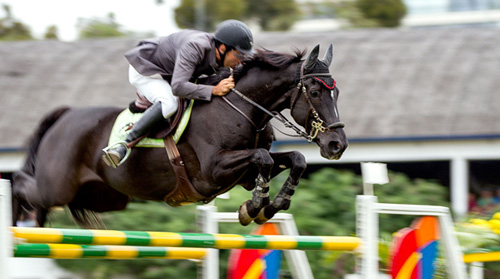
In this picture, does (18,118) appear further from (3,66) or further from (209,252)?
(209,252)

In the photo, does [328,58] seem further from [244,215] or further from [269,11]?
[269,11]

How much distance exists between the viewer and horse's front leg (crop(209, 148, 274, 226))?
4422mm

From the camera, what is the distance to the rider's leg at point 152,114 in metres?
4.84

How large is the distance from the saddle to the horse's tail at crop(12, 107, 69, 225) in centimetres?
119

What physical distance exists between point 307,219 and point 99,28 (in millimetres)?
22523

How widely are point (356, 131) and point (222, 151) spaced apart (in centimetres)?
737

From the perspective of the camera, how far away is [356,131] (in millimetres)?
11734

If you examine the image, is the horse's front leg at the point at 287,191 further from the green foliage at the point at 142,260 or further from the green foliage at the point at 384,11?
the green foliage at the point at 384,11

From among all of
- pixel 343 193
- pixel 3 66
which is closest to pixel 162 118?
pixel 343 193

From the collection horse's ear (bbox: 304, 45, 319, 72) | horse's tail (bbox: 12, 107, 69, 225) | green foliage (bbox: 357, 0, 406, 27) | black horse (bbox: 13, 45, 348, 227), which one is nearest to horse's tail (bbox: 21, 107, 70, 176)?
horse's tail (bbox: 12, 107, 69, 225)

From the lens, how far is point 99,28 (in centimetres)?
2864

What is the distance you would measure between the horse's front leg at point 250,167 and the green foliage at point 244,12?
23746 mm

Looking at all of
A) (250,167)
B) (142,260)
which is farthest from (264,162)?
(142,260)

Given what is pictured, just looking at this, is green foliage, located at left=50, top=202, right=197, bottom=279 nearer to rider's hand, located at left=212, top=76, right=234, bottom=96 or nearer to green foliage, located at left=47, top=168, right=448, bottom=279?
green foliage, located at left=47, top=168, right=448, bottom=279
